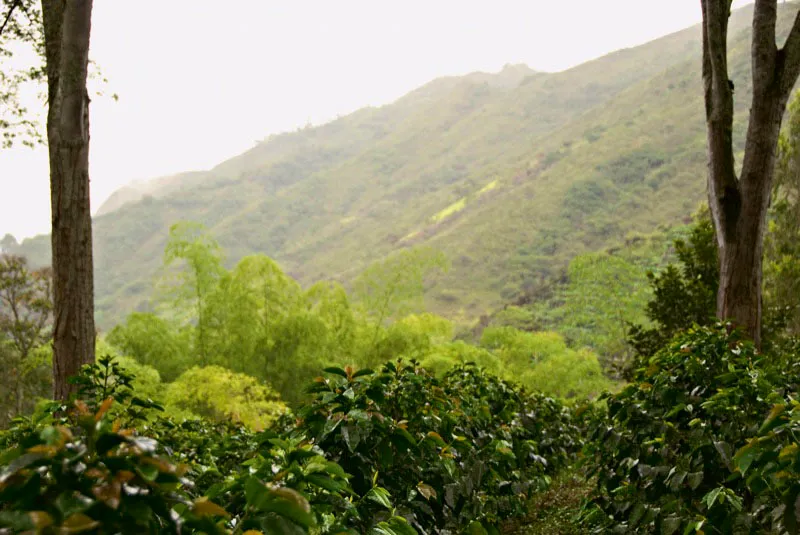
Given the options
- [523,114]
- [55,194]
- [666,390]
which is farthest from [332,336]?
[523,114]

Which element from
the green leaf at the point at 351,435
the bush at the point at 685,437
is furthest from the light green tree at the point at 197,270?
the green leaf at the point at 351,435

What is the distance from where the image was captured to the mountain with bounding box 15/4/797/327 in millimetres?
64438

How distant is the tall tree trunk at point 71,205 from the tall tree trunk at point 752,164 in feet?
16.2

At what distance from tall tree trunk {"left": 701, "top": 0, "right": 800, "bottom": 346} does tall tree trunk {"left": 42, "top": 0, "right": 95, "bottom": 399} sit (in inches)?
194

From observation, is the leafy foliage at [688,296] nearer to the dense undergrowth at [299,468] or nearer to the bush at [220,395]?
the dense undergrowth at [299,468]

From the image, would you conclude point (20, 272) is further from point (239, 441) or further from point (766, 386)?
point (766, 386)

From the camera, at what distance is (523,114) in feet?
404

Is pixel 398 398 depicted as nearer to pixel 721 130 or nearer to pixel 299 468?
pixel 299 468

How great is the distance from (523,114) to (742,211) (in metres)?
124

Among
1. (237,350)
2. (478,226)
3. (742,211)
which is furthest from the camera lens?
(478,226)

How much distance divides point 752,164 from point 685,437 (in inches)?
128

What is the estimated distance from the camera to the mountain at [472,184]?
64.4 m

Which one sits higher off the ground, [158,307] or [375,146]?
[375,146]

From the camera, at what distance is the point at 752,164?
5.05 metres
